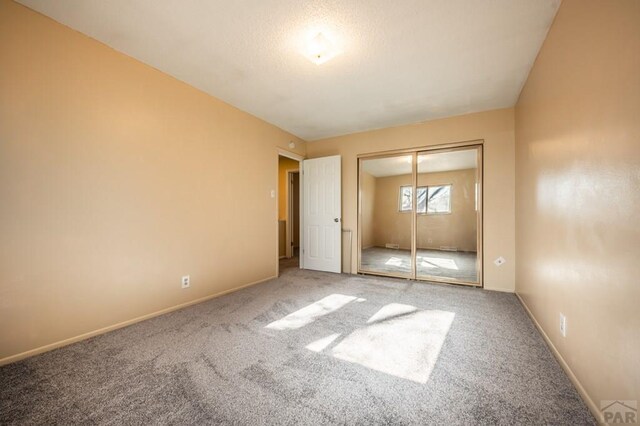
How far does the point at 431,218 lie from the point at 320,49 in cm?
300

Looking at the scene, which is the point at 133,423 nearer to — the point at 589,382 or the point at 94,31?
the point at 589,382

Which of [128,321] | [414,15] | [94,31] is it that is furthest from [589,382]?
[94,31]

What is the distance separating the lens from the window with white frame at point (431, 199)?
395 centimetres

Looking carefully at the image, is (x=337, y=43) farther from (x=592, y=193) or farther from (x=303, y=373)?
(x=303, y=373)

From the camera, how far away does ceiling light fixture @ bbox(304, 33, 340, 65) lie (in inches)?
82.4

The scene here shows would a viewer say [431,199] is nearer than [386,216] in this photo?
Yes

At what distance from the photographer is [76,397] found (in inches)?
55.9

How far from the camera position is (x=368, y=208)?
4531mm

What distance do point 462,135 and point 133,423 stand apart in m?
4.51

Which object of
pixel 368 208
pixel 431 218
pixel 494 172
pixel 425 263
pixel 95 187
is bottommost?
pixel 425 263

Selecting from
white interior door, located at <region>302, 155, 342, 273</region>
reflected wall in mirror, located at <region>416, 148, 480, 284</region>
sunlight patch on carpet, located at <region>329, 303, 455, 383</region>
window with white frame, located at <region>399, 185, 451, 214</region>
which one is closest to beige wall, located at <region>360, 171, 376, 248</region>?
white interior door, located at <region>302, 155, 342, 273</region>

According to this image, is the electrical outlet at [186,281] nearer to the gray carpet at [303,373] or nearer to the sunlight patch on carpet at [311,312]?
the gray carpet at [303,373]

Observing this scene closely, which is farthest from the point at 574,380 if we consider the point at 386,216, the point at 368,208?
the point at 368,208

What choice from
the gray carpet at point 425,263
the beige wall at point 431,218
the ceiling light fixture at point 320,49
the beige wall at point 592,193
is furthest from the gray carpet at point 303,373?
the ceiling light fixture at point 320,49
